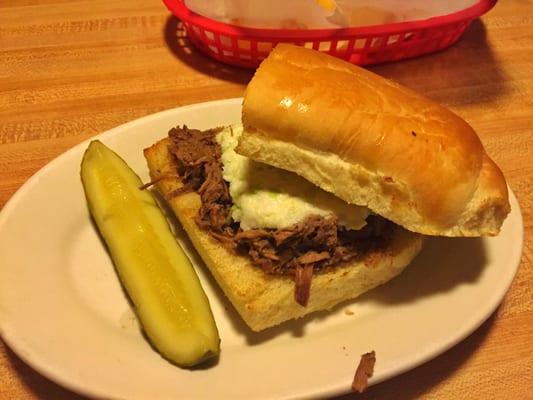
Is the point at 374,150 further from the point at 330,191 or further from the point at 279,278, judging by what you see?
the point at 279,278

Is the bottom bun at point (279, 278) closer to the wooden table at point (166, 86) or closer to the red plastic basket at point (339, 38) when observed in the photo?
the wooden table at point (166, 86)

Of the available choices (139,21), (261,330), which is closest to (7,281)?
(261,330)

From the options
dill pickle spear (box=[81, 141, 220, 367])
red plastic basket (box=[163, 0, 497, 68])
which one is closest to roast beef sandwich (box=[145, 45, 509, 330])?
dill pickle spear (box=[81, 141, 220, 367])

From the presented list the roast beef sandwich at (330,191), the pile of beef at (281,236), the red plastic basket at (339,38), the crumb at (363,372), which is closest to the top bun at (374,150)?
the roast beef sandwich at (330,191)

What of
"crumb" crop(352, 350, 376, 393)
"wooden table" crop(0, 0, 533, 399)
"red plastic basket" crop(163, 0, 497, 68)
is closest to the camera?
"crumb" crop(352, 350, 376, 393)

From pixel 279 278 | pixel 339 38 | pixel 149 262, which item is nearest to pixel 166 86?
pixel 339 38

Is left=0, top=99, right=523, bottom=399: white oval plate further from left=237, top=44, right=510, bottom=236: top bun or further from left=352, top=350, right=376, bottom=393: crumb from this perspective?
left=237, top=44, right=510, bottom=236: top bun
